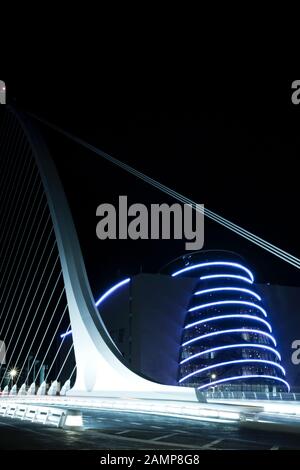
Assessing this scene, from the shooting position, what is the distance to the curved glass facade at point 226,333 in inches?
2901

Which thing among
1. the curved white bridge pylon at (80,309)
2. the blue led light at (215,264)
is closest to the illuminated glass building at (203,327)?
the blue led light at (215,264)

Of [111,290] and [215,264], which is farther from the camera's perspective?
[111,290]

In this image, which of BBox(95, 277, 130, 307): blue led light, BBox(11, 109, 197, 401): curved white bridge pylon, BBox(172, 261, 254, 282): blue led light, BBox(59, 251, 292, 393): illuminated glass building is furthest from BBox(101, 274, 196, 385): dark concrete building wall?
BBox(11, 109, 197, 401): curved white bridge pylon

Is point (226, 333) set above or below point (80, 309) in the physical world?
above

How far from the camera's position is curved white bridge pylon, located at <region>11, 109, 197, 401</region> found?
33.3 metres

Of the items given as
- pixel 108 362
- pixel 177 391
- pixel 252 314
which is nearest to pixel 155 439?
pixel 177 391

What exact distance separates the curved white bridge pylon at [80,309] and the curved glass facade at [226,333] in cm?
3920

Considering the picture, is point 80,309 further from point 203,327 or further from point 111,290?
point 111,290

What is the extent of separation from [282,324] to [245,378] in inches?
601

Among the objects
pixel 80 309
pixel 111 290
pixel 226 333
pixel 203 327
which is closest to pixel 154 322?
pixel 203 327

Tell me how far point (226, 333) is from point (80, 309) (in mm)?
44150

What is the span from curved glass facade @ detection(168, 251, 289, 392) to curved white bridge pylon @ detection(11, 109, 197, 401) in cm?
3920

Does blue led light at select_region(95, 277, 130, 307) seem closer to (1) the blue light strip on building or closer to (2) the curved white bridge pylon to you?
(1) the blue light strip on building

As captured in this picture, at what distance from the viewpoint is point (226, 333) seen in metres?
75.3
